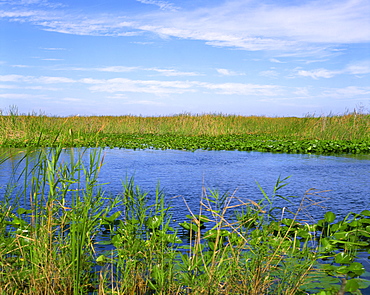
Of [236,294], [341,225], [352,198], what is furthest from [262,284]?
[352,198]

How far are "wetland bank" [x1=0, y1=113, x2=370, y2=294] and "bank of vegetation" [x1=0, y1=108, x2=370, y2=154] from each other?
0.39ft

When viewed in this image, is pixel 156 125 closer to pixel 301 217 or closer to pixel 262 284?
pixel 301 217

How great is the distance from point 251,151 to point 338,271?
1141cm

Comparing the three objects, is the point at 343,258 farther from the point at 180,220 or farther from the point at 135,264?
the point at 180,220

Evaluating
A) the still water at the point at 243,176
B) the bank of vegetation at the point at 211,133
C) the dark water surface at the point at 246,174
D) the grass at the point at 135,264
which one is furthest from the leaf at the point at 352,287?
the bank of vegetation at the point at 211,133

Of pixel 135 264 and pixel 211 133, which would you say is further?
pixel 211 133

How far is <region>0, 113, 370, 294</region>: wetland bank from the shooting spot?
9.54 feet

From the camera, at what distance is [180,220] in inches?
198

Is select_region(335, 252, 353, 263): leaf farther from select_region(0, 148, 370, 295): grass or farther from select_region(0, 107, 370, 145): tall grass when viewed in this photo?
select_region(0, 107, 370, 145): tall grass

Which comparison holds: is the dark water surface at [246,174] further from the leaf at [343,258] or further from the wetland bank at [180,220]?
the leaf at [343,258]

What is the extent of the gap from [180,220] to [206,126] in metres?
18.6

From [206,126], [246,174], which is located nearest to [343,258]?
[246,174]

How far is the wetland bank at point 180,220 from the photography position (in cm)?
291

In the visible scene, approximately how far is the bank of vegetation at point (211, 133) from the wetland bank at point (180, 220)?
119mm
